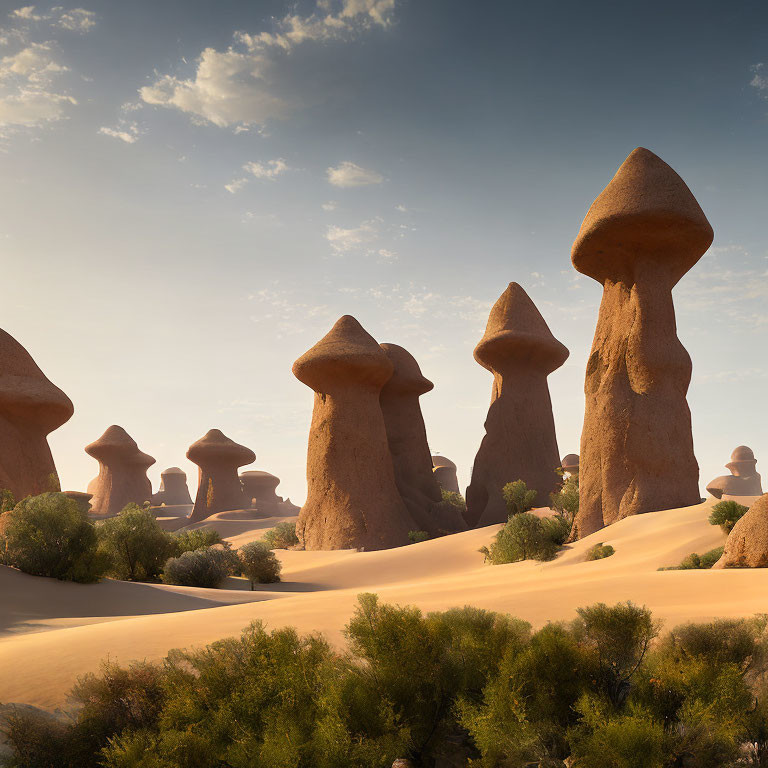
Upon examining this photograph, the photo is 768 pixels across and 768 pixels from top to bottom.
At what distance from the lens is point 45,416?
2492 cm

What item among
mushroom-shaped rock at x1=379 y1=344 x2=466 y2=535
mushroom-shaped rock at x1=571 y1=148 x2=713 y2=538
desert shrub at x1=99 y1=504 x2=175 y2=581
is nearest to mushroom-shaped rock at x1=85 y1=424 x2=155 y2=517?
mushroom-shaped rock at x1=379 y1=344 x2=466 y2=535

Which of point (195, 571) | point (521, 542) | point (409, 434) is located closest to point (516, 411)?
point (409, 434)

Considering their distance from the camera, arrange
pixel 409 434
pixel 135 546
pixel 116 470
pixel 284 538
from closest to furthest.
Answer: pixel 135 546, pixel 284 538, pixel 409 434, pixel 116 470

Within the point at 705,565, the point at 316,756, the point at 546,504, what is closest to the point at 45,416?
the point at 546,504

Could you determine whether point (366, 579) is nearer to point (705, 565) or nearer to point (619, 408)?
point (619, 408)

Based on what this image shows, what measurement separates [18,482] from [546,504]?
19.2 metres

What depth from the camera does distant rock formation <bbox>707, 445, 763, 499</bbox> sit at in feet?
192

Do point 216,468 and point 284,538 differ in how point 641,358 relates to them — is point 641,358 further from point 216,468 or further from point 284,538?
point 216,468

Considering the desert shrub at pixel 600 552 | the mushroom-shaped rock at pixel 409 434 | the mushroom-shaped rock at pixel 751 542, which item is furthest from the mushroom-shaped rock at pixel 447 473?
the mushroom-shaped rock at pixel 751 542

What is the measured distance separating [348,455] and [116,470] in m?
27.5

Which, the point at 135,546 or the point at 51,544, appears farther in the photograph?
the point at 135,546

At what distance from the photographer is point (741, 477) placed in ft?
198

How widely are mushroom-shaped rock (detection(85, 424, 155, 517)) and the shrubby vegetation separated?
143 feet

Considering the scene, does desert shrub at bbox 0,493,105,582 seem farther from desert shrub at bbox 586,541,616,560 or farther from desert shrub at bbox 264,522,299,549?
desert shrub at bbox 264,522,299,549
